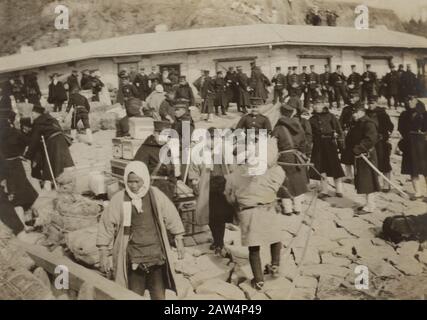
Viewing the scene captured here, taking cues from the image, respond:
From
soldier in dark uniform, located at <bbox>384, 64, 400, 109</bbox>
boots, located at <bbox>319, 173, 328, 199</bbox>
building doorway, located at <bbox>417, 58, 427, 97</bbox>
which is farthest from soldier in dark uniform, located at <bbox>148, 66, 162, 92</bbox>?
building doorway, located at <bbox>417, 58, 427, 97</bbox>

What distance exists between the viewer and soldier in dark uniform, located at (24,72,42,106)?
6.43 metres

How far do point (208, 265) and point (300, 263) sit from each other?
46.2 inches

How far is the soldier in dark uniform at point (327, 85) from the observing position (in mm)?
6312

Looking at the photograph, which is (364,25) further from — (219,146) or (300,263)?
(300,263)

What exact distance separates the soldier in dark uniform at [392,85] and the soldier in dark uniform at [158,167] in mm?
3125

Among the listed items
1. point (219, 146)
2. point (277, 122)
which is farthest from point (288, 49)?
point (219, 146)

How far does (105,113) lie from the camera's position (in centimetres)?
629

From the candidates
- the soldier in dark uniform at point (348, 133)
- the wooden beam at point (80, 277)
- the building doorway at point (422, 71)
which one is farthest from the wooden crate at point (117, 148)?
the building doorway at point (422, 71)

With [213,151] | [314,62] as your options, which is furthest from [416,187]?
[213,151]

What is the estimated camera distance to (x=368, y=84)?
6441 millimetres

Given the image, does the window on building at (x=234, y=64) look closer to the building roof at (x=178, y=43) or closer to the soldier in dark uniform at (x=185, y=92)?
the building roof at (x=178, y=43)

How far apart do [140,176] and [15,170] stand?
189 cm

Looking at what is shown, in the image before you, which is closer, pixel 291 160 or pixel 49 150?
pixel 291 160

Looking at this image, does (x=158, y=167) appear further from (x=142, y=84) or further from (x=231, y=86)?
(x=231, y=86)
